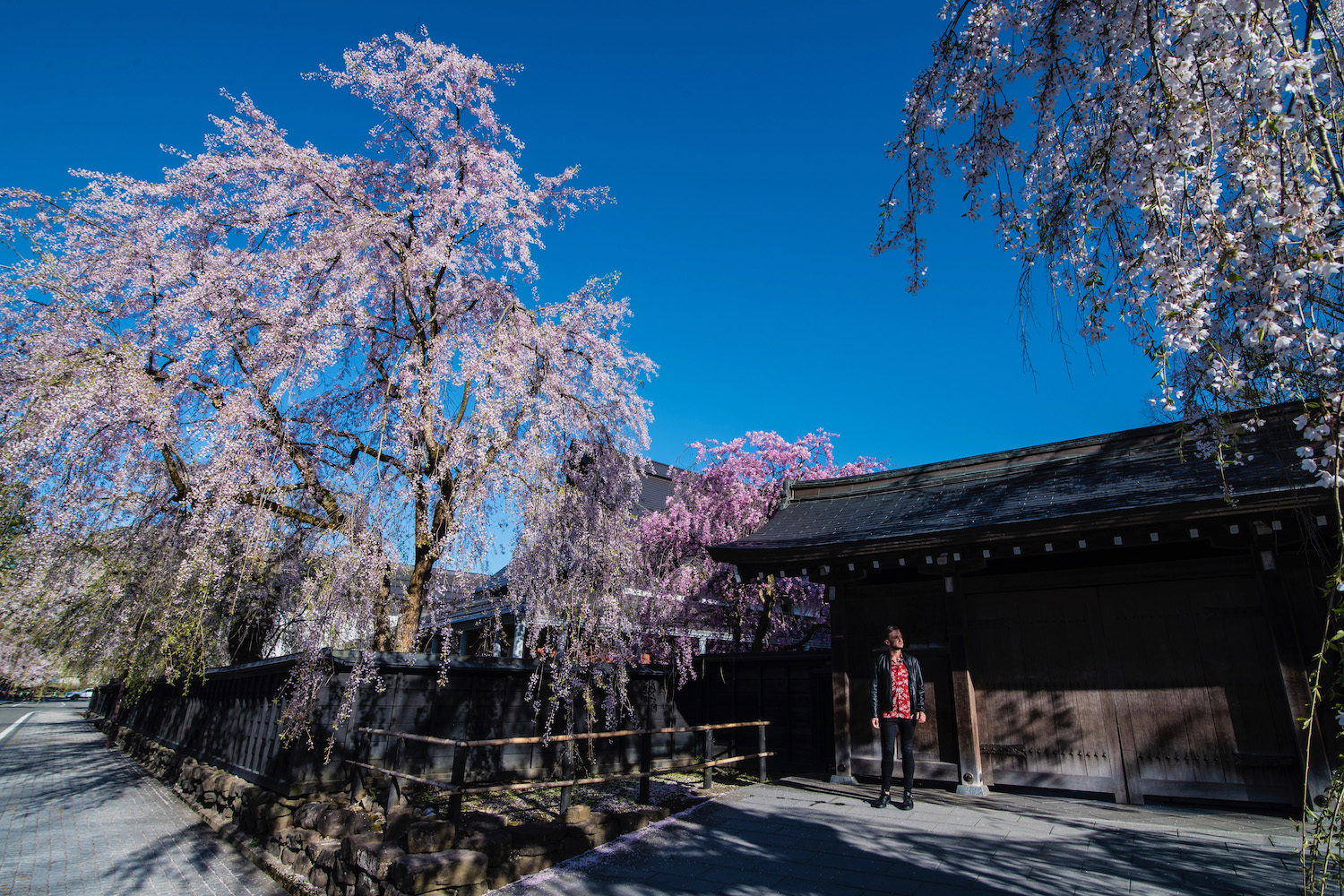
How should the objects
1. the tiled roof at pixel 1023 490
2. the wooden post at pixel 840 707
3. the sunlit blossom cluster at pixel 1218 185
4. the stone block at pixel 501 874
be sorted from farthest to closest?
the wooden post at pixel 840 707
the tiled roof at pixel 1023 490
the stone block at pixel 501 874
the sunlit blossom cluster at pixel 1218 185

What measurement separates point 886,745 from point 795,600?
7156 millimetres

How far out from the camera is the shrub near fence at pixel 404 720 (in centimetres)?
660

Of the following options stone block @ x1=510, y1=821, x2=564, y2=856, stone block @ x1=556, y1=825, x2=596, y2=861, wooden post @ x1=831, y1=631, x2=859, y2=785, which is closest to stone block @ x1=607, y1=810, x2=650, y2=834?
stone block @ x1=556, y1=825, x2=596, y2=861

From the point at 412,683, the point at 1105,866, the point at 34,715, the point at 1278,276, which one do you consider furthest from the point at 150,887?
the point at 34,715

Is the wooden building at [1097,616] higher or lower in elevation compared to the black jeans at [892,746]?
higher

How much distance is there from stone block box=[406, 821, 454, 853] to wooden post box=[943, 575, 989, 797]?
5328mm

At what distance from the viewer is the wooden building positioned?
5.82m

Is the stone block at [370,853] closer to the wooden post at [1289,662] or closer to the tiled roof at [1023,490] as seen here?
the tiled roof at [1023,490]

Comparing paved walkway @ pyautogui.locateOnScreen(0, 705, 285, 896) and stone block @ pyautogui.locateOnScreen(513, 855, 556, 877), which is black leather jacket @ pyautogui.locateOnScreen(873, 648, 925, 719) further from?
paved walkway @ pyautogui.locateOnScreen(0, 705, 285, 896)

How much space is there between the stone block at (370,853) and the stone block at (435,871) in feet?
0.34

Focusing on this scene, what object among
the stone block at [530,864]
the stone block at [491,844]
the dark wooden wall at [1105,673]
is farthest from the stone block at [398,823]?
the dark wooden wall at [1105,673]

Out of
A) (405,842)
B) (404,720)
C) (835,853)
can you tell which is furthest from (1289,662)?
(404,720)

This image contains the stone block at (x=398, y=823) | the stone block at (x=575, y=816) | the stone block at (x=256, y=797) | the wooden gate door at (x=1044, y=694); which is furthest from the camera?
the wooden gate door at (x=1044, y=694)

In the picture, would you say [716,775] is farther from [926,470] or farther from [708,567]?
[926,470]
